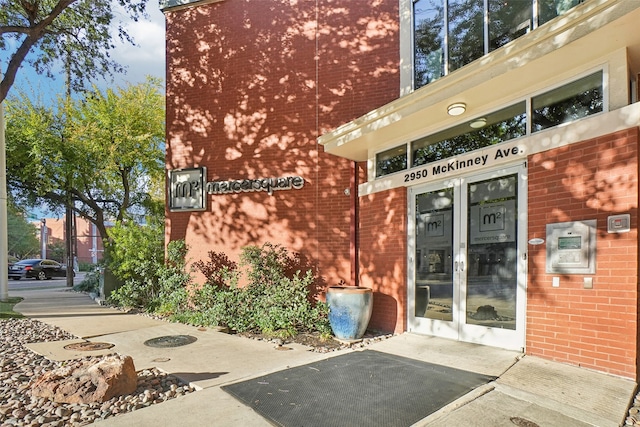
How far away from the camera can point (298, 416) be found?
3232 mm

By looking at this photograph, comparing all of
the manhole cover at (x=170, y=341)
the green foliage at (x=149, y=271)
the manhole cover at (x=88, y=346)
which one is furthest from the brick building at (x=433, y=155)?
the manhole cover at (x=88, y=346)

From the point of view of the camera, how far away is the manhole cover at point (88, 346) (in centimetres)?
541

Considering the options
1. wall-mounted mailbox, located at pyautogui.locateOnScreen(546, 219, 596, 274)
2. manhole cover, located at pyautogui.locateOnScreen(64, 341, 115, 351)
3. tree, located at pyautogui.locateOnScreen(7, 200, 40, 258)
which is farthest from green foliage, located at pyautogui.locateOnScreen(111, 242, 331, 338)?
tree, located at pyautogui.locateOnScreen(7, 200, 40, 258)

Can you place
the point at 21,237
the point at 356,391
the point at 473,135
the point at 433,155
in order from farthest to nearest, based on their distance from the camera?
the point at 21,237
the point at 433,155
the point at 473,135
the point at 356,391

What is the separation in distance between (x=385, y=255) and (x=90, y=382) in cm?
457

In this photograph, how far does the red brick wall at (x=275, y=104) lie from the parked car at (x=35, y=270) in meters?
19.2

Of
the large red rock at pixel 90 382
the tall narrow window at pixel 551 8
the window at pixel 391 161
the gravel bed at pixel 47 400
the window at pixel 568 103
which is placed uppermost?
the tall narrow window at pixel 551 8

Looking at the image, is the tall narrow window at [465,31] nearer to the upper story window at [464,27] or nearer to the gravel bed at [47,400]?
the upper story window at [464,27]

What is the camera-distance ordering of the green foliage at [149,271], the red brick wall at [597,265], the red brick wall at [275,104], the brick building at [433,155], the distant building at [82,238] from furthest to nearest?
the distant building at [82,238] → the green foliage at [149,271] → the red brick wall at [275,104] → the brick building at [433,155] → the red brick wall at [597,265]

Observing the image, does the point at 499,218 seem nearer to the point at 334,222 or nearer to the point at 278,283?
the point at 334,222

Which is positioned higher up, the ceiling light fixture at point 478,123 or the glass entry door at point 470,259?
the ceiling light fixture at point 478,123

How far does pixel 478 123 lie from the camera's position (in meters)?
5.33

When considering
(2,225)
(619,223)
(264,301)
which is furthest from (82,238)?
(619,223)

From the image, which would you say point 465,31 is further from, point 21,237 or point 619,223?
point 21,237
